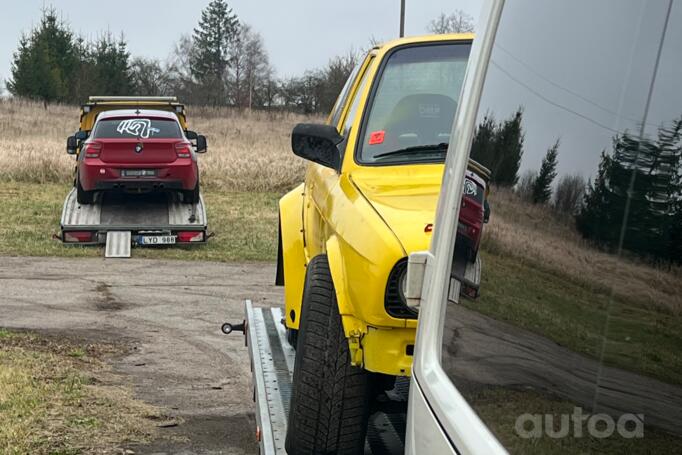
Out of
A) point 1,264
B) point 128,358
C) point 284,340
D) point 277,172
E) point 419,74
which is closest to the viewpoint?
point 419,74

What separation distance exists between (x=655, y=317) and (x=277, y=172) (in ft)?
81.9

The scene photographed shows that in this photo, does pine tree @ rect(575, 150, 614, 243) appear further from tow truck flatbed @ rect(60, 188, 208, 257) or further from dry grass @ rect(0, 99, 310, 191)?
dry grass @ rect(0, 99, 310, 191)

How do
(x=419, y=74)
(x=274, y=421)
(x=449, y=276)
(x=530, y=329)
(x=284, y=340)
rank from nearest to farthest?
(x=530, y=329) → (x=449, y=276) → (x=274, y=421) → (x=419, y=74) → (x=284, y=340)

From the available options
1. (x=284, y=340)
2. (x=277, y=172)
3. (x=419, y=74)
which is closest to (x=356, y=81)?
(x=419, y=74)

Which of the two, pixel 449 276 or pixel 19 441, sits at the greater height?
pixel 449 276

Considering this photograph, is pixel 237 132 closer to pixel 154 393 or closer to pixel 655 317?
pixel 154 393

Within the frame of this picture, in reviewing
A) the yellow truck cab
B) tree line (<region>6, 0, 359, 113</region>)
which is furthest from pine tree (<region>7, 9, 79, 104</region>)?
the yellow truck cab

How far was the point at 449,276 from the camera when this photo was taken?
208 centimetres

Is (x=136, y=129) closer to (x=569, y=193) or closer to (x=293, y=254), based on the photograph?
(x=293, y=254)

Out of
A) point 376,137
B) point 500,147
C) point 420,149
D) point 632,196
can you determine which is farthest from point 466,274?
point 376,137

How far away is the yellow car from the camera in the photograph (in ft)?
12.3

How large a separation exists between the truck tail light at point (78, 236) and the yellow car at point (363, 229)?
34.3 feet

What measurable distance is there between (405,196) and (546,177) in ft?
9.08

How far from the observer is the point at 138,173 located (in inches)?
649
